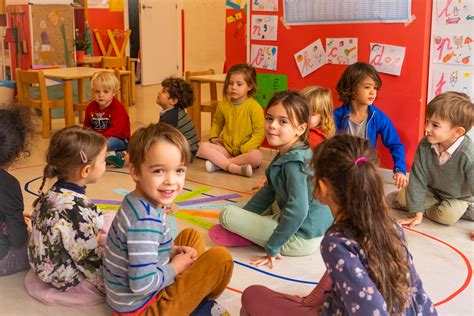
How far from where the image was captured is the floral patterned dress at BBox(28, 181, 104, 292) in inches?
78.3

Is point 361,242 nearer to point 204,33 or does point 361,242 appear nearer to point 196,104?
point 196,104

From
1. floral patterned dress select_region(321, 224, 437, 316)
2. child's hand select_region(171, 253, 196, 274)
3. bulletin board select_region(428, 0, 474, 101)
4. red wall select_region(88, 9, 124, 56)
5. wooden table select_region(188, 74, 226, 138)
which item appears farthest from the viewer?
red wall select_region(88, 9, 124, 56)

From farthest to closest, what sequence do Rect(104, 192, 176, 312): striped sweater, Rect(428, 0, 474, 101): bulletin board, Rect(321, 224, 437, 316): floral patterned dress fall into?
Rect(428, 0, 474, 101): bulletin board, Rect(104, 192, 176, 312): striped sweater, Rect(321, 224, 437, 316): floral patterned dress

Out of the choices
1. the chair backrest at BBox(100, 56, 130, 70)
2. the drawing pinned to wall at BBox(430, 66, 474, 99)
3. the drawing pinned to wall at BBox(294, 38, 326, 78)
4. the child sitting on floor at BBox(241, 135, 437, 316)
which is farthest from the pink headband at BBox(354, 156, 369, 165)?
the chair backrest at BBox(100, 56, 130, 70)

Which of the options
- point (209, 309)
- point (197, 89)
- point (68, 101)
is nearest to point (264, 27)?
point (197, 89)

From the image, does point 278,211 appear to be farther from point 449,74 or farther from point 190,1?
point 190,1

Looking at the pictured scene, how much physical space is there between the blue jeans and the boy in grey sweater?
212cm

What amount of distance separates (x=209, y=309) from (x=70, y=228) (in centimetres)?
55

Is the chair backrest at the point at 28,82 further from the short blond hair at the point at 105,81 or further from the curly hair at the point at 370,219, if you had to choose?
the curly hair at the point at 370,219

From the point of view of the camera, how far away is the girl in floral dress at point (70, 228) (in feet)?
6.53

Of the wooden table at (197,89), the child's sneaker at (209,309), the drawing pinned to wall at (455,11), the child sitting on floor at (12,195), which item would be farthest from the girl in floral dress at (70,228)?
the wooden table at (197,89)

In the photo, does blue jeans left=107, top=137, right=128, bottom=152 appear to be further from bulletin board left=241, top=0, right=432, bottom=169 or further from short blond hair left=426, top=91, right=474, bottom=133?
short blond hair left=426, top=91, right=474, bottom=133

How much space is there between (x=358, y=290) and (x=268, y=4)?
9.78 feet

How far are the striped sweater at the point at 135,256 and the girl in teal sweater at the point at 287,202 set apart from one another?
65cm
